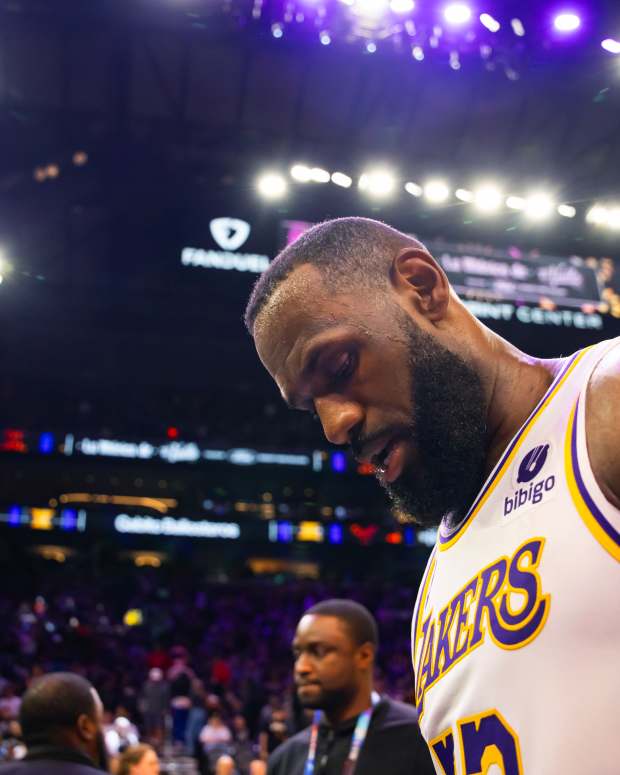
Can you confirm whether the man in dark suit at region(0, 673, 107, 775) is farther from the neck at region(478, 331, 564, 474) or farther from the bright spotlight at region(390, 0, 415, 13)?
the bright spotlight at region(390, 0, 415, 13)

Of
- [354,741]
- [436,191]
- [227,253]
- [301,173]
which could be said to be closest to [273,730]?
[354,741]

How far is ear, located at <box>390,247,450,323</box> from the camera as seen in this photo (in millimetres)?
1217

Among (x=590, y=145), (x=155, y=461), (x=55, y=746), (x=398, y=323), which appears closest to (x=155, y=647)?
(x=155, y=461)

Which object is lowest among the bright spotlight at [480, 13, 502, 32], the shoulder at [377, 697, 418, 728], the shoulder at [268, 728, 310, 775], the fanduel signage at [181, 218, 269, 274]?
the shoulder at [268, 728, 310, 775]

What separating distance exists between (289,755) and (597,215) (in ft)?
29.6

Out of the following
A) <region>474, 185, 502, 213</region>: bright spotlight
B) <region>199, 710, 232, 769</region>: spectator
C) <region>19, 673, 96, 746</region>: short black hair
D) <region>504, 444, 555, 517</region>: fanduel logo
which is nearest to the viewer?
<region>504, 444, 555, 517</region>: fanduel logo

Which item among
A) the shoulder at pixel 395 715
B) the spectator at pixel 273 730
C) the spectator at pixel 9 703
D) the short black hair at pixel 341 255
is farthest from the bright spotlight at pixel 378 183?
the short black hair at pixel 341 255

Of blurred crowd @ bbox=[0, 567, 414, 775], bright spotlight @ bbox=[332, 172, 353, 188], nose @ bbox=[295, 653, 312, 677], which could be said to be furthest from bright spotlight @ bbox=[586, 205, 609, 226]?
nose @ bbox=[295, 653, 312, 677]

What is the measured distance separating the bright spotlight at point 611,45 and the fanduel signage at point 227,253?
Result: 4411 millimetres

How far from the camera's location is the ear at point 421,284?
122 centimetres

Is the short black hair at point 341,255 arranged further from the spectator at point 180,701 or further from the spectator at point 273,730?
the spectator at point 180,701

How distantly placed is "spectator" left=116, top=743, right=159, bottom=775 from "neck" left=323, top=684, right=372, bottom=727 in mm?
1193

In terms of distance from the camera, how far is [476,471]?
1.13m

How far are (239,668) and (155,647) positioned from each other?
181 cm
